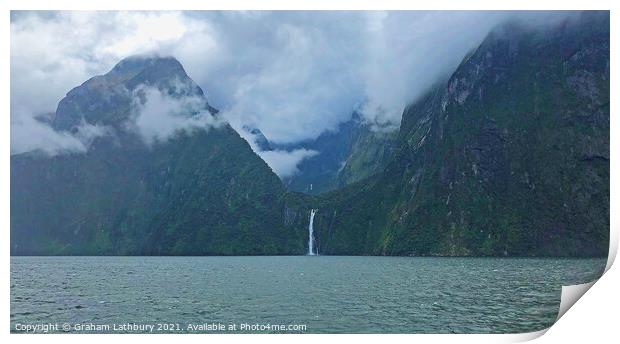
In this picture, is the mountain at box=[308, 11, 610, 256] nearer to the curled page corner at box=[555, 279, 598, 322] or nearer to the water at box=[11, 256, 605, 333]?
the water at box=[11, 256, 605, 333]

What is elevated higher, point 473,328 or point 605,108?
point 605,108

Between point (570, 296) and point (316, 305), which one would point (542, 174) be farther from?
point (316, 305)

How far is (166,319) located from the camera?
3797cm

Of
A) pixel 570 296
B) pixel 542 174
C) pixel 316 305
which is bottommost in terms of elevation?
pixel 316 305

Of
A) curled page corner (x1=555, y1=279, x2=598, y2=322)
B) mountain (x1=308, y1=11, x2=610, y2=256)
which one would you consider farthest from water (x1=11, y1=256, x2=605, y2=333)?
mountain (x1=308, y1=11, x2=610, y2=256)

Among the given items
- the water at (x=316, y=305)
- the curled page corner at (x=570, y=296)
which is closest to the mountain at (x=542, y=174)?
the water at (x=316, y=305)

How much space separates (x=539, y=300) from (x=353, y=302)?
14.9 m

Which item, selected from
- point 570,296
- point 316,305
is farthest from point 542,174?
point 316,305

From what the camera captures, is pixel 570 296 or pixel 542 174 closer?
pixel 570 296
